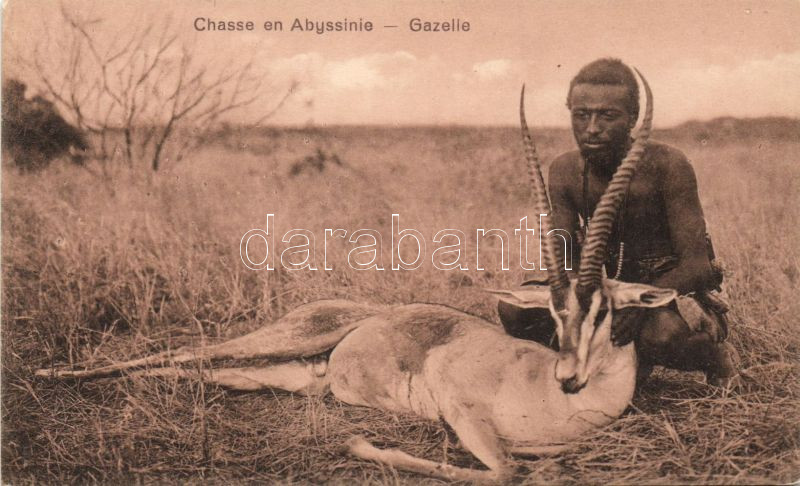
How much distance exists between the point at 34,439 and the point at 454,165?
Answer: 2692 millimetres

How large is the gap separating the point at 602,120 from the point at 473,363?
1363mm

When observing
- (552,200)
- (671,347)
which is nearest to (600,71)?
(552,200)

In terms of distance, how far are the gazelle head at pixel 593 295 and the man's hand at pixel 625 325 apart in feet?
0.17

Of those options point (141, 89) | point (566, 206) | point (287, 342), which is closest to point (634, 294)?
point (566, 206)

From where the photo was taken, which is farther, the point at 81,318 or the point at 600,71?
the point at 81,318

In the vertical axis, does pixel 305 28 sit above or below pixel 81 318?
above

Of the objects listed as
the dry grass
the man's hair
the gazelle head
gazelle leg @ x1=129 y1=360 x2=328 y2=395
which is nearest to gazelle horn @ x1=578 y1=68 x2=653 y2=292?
the gazelle head

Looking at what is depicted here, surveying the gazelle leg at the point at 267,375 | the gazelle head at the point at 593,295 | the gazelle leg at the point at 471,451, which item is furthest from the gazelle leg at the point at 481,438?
the gazelle leg at the point at 267,375

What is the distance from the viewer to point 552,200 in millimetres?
4141

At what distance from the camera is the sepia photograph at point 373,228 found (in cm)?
396

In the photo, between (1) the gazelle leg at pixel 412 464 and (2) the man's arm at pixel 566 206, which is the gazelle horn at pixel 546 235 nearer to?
(2) the man's arm at pixel 566 206

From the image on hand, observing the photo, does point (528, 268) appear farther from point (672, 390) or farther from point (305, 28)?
point (305, 28)

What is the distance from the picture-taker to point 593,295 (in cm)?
363

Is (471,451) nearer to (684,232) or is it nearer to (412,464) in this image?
(412,464)
